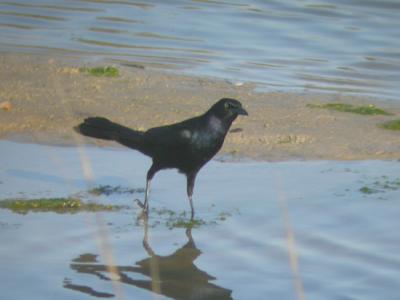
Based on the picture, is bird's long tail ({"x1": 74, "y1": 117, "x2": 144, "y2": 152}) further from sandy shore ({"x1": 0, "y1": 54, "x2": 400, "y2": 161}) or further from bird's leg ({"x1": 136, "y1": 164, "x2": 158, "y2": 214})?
sandy shore ({"x1": 0, "y1": 54, "x2": 400, "y2": 161})

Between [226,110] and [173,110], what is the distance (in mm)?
2447

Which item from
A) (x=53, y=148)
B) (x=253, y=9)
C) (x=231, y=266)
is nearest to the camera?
(x=231, y=266)

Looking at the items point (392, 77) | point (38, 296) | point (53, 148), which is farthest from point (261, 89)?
point (38, 296)

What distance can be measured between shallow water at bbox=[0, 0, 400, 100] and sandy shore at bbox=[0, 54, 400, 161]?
0.74 meters

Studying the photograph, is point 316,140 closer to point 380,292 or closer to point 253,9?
point 380,292

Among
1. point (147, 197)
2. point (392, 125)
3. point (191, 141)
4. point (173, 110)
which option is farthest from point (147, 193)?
point (392, 125)

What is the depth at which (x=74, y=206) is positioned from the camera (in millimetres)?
7234

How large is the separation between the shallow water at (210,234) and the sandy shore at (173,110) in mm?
380

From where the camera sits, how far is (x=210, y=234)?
685 centimetres

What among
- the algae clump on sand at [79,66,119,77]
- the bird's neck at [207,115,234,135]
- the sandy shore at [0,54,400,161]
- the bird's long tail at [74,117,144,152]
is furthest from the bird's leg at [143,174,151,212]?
the algae clump on sand at [79,66,119,77]

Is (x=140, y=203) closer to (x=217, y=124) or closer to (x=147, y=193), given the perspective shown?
(x=147, y=193)

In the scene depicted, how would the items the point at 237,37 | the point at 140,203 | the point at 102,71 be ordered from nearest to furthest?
1. the point at 140,203
2. the point at 102,71
3. the point at 237,37

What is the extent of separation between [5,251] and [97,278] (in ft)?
2.10

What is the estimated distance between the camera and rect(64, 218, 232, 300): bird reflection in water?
578 centimetres
